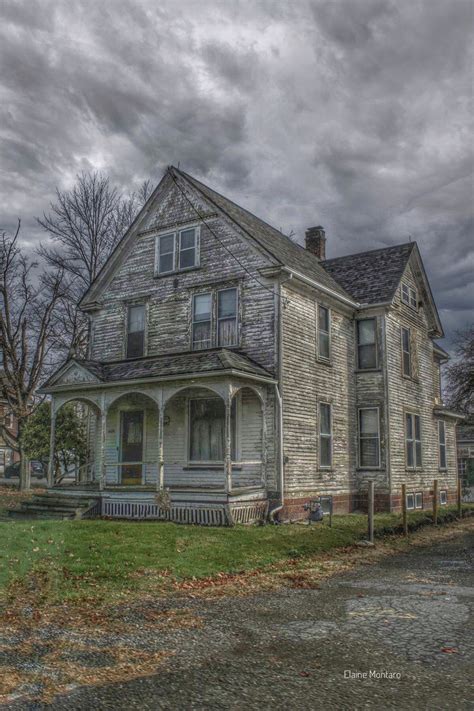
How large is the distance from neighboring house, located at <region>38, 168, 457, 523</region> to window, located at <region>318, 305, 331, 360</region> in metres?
0.07

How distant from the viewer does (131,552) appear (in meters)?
12.2

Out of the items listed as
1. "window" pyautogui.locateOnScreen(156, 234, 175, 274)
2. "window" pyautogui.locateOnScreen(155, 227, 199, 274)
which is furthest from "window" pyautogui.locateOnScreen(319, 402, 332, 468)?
"window" pyautogui.locateOnScreen(156, 234, 175, 274)

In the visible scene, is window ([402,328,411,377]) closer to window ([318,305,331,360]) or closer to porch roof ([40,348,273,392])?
window ([318,305,331,360])

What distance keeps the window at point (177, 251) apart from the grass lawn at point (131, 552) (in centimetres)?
896

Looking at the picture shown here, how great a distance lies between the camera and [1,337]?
32031 mm

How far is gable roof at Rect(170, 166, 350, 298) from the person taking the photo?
19.7 meters

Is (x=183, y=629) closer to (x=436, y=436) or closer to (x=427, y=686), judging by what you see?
(x=427, y=686)

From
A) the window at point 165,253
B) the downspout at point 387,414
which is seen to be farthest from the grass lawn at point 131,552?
the window at point 165,253

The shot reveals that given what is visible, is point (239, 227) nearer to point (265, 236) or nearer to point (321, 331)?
point (265, 236)

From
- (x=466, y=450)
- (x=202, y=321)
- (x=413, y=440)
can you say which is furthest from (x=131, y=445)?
(x=466, y=450)

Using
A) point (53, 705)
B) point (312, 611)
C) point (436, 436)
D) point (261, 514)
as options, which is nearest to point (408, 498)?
point (436, 436)

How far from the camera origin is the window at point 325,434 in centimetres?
2028

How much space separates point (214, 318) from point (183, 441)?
3.87 meters

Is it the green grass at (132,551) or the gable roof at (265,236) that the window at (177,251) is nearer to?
the gable roof at (265,236)
